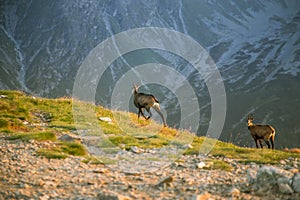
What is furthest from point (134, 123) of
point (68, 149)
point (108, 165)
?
point (108, 165)

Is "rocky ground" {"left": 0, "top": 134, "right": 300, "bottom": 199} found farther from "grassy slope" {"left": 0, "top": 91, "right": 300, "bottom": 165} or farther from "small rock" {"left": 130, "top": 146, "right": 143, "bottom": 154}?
"small rock" {"left": 130, "top": 146, "right": 143, "bottom": 154}

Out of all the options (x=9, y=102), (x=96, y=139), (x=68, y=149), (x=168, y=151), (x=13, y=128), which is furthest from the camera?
(x=9, y=102)

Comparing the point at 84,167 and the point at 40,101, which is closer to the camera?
the point at 84,167

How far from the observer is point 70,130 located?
2006 centimetres

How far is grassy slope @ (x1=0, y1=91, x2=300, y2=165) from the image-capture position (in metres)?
14.8

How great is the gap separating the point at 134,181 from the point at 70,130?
34.7 feet

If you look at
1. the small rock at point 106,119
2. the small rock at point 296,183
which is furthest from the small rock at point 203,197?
the small rock at point 106,119

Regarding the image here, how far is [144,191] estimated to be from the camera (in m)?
9.41

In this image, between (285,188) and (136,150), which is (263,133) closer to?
(136,150)

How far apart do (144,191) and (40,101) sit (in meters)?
21.0

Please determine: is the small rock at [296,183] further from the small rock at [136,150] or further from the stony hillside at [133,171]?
the small rock at [136,150]

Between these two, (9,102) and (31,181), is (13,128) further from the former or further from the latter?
(31,181)

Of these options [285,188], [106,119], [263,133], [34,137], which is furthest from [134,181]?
[263,133]

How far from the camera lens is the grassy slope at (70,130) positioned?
14829mm
